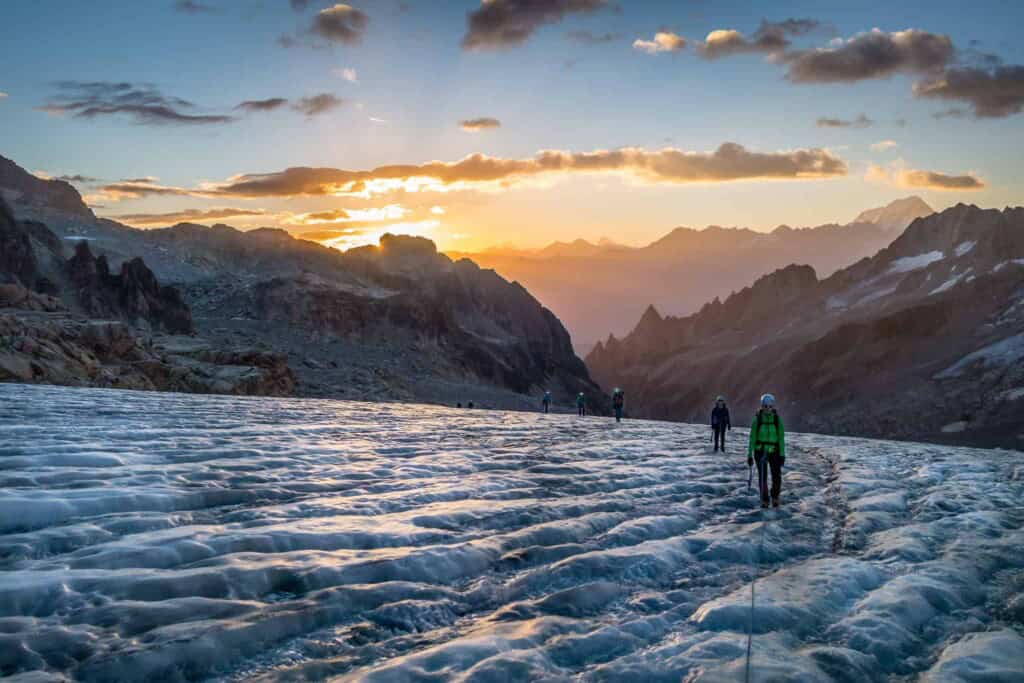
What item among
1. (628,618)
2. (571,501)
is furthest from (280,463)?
(628,618)

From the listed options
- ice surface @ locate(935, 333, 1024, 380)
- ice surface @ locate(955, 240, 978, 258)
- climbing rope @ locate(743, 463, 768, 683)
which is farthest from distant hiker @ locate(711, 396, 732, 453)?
ice surface @ locate(955, 240, 978, 258)

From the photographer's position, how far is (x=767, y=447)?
16438 millimetres

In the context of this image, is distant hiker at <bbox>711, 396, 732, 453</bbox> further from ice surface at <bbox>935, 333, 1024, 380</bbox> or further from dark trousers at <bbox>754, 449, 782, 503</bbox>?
ice surface at <bbox>935, 333, 1024, 380</bbox>

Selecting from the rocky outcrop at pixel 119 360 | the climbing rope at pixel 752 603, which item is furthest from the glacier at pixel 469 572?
the rocky outcrop at pixel 119 360

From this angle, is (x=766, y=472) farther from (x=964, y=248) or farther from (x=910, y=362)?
(x=964, y=248)

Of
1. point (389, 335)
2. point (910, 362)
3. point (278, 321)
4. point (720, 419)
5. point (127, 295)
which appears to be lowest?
point (720, 419)

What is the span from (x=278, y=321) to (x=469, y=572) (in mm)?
112886

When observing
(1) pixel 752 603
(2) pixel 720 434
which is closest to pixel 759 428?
(1) pixel 752 603

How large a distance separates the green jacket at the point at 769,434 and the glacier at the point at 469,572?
139cm

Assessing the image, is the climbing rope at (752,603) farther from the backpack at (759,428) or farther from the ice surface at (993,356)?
the ice surface at (993,356)

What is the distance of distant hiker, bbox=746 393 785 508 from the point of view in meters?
16.2

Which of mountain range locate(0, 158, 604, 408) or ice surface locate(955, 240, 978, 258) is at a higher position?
ice surface locate(955, 240, 978, 258)

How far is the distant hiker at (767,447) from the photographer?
16219mm

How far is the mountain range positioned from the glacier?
103 feet
